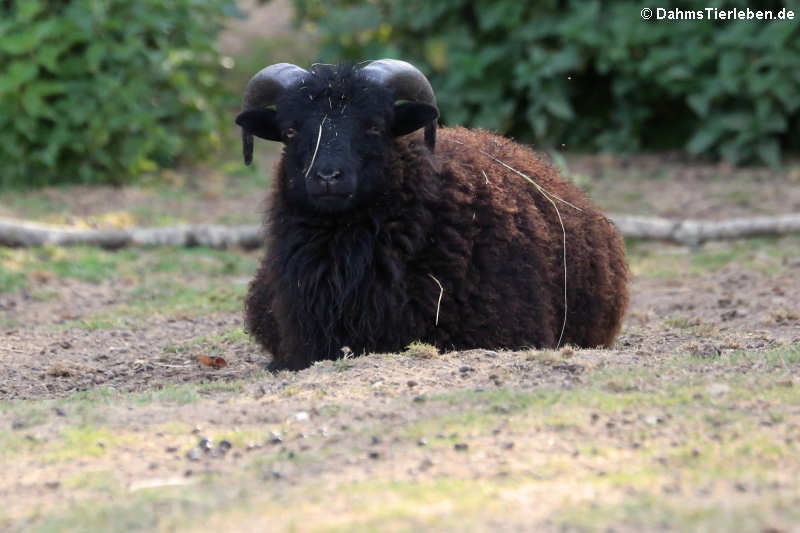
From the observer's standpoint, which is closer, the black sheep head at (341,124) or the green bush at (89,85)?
the black sheep head at (341,124)

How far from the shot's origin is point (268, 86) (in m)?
8.49

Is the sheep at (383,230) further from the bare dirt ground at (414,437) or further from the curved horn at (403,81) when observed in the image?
the bare dirt ground at (414,437)

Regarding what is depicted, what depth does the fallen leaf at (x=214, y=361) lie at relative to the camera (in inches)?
358

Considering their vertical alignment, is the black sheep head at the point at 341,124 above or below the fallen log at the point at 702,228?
above

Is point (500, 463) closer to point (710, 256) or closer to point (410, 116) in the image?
point (410, 116)

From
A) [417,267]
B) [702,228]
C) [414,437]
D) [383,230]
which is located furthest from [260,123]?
[702,228]

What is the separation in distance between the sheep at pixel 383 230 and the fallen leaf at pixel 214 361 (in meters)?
0.76

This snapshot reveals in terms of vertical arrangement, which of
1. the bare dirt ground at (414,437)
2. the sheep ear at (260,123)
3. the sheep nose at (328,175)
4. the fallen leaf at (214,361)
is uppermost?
the sheep ear at (260,123)

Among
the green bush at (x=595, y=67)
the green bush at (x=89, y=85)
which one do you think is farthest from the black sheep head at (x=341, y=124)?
the green bush at (x=595, y=67)

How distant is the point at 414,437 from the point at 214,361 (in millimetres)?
3575

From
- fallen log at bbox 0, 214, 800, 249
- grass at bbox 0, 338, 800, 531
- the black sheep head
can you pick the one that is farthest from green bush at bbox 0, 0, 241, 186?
grass at bbox 0, 338, 800, 531

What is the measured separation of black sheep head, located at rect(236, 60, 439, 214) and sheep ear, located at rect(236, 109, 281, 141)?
0.04 ft

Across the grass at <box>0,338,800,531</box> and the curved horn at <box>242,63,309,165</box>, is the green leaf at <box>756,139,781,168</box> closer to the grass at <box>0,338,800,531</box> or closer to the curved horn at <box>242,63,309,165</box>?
the curved horn at <box>242,63,309,165</box>

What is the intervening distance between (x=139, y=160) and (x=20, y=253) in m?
3.95
